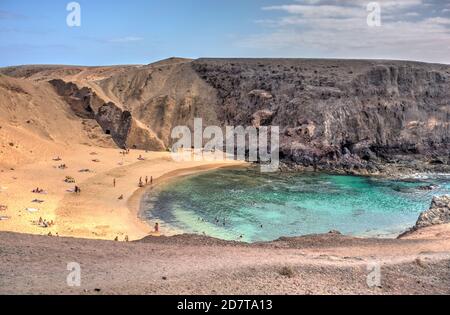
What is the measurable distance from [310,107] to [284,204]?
22946mm

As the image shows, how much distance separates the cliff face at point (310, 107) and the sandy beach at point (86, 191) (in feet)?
24.9

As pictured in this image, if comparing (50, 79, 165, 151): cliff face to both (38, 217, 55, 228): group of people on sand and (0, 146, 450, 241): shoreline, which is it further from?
(38, 217, 55, 228): group of people on sand

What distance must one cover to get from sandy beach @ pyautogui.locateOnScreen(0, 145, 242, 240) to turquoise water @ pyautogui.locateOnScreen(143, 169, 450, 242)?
2.24 meters

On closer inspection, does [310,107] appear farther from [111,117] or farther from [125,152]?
[111,117]

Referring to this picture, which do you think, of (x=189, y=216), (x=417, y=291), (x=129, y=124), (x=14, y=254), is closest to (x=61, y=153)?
(x=129, y=124)

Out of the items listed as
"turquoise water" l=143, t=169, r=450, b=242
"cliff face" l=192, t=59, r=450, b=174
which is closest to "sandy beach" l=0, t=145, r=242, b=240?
"turquoise water" l=143, t=169, r=450, b=242

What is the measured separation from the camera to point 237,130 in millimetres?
56531

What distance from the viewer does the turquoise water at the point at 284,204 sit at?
87.6 ft

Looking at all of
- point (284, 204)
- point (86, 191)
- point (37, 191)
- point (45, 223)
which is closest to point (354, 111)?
point (284, 204)

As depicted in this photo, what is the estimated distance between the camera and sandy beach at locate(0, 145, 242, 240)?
77.8 feet

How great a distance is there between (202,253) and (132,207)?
16.4 meters

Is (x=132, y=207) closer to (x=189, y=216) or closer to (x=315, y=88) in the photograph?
(x=189, y=216)

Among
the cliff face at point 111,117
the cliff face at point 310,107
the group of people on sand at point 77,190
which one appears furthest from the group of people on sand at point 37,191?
the cliff face at point 310,107

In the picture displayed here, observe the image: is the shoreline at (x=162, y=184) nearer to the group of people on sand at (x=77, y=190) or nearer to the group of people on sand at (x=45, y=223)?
the group of people on sand at (x=77, y=190)
